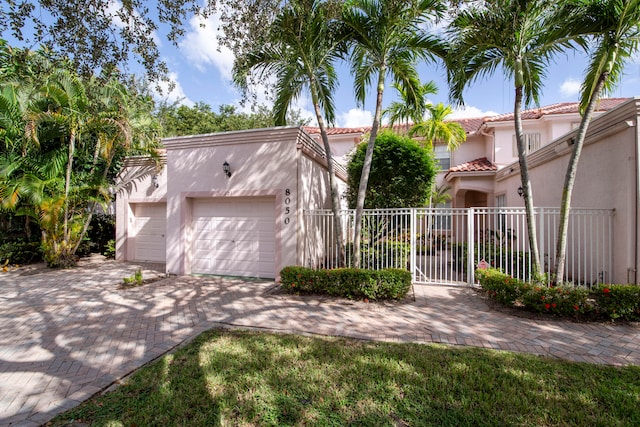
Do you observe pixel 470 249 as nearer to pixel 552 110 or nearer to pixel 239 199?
pixel 239 199

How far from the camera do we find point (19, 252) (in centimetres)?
1123

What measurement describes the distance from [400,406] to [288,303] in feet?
12.9

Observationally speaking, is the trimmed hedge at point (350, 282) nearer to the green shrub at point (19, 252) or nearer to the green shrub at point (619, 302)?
the green shrub at point (619, 302)

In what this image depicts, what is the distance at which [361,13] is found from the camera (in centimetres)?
702

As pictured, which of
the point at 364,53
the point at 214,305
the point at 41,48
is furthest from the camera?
the point at 364,53

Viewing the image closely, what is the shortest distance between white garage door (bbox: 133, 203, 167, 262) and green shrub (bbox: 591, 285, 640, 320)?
13110 millimetres

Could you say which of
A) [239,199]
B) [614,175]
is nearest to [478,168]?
[614,175]

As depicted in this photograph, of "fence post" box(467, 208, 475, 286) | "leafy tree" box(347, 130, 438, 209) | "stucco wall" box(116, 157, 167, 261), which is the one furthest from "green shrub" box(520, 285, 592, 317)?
"stucco wall" box(116, 157, 167, 261)

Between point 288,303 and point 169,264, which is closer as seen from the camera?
point 288,303

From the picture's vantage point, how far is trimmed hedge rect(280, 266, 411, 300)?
21.7 ft

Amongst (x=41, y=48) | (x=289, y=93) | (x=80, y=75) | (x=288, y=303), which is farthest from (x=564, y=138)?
(x=41, y=48)

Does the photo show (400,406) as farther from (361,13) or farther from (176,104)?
(176,104)

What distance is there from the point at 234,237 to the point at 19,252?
29.4ft

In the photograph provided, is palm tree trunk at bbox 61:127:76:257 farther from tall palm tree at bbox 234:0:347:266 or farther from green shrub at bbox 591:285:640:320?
green shrub at bbox 591:285:640:320
